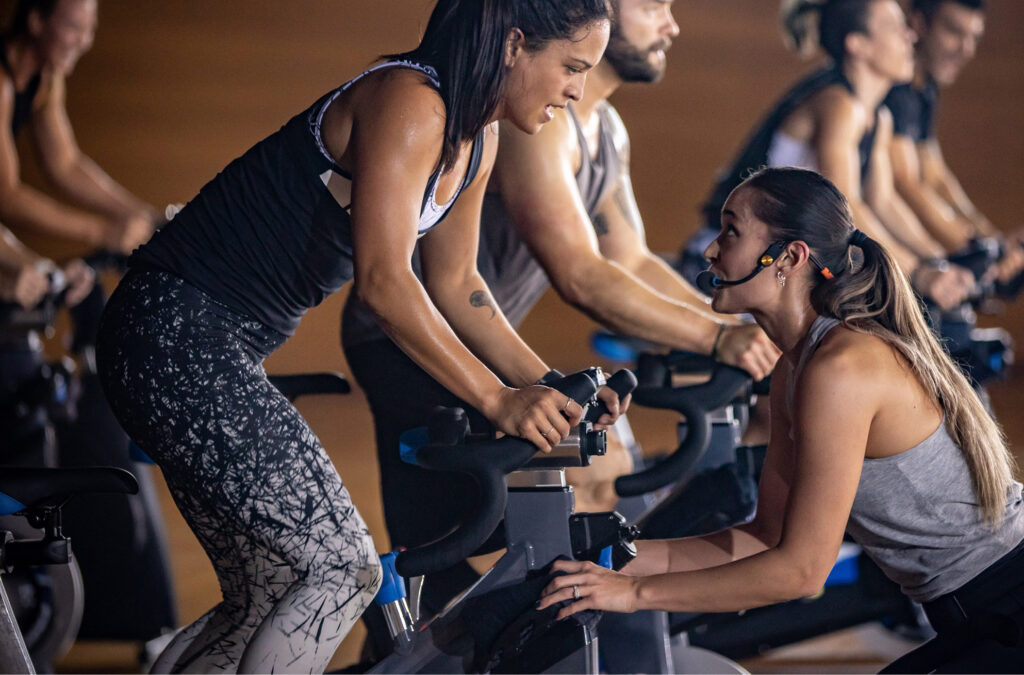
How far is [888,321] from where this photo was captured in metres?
1.46

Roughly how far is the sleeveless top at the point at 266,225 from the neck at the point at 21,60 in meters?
2.18

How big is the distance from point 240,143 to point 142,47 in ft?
1.67

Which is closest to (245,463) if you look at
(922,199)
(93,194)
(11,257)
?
(11,257)

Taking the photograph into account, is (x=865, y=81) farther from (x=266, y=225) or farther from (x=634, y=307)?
(x=266, y=225)

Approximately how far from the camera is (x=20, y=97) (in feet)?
10.9

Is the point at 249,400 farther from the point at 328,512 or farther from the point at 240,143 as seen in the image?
the point at 240,143

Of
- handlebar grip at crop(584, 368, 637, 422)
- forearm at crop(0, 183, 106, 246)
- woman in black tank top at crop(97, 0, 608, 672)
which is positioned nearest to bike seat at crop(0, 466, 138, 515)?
woman in black tank top at crop(97, 0, 608, 672)

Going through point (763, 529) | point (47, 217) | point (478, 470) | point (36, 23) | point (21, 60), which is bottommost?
point (763, 529)

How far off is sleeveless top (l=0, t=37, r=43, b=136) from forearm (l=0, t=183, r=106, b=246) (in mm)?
201

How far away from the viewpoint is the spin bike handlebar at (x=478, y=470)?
1.34 metres

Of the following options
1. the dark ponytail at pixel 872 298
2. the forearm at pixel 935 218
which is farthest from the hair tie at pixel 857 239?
the forearm at pixel 935 218

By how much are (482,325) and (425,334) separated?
1.34ft

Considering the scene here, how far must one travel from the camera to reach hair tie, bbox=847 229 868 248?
150cm

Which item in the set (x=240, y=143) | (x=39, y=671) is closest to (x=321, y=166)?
(x=39, y=671)
